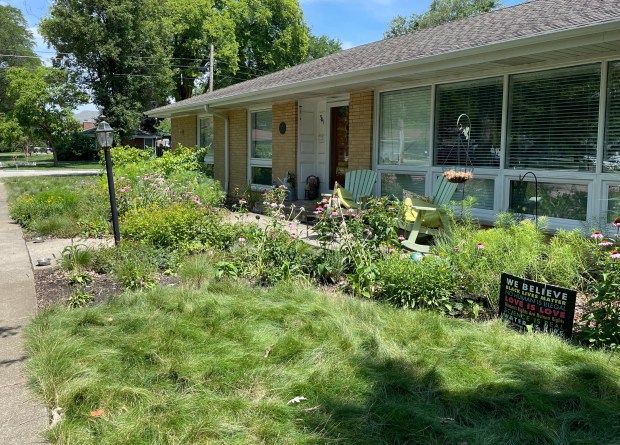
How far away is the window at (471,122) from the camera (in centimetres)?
747

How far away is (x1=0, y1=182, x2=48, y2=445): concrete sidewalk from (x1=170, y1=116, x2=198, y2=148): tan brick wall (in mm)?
10110

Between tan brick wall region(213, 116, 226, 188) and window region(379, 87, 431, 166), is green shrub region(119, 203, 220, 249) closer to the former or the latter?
window region(379, 87, 431, 166)

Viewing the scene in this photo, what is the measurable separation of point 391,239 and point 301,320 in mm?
1741

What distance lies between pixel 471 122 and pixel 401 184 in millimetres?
1716

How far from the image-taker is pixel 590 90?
6.35 m

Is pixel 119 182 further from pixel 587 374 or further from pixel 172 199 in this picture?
pixel 587 374

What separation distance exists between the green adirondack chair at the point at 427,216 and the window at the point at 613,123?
6.09 feet

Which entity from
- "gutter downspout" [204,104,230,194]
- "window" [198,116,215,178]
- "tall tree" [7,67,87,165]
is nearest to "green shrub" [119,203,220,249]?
"gutter downspout" [204,104,230,194]

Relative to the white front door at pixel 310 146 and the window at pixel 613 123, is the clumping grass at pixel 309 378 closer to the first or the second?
the window at pixel 613 123

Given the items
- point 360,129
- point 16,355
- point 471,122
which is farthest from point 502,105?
point 16,355

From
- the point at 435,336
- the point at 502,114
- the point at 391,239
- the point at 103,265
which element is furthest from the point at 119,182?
the point at 435,336

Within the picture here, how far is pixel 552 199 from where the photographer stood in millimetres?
6840

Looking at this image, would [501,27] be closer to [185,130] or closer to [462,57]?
[462,57]

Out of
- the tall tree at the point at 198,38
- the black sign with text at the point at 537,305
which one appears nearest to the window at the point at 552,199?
the black sign with text at the point at 537,305
